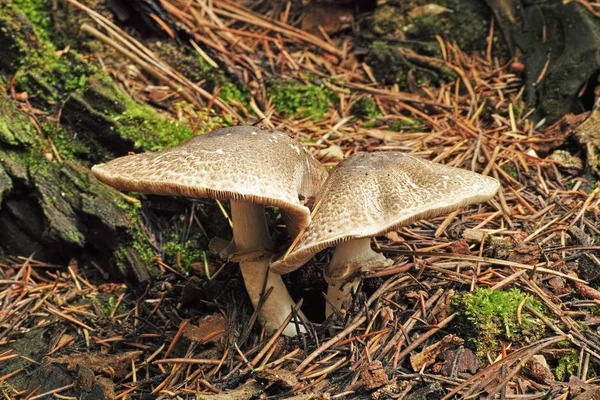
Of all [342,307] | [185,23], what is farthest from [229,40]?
[342,307]

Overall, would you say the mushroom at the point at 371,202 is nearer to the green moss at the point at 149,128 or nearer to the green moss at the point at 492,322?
the green moss at the point at 492,322

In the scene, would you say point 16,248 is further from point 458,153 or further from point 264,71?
point 458,153

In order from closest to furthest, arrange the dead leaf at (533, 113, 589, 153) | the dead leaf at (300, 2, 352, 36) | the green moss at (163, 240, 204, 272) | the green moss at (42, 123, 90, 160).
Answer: the green moss at (163, 240, 204, 272), the green moss at (42, 123, 90, 160), the dead leaf at (533, 113, 589, 153), the dead leaf at (300, 2, 352, 36)

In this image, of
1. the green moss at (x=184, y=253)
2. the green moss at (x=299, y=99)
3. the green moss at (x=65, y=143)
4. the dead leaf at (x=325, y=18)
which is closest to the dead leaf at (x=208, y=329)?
the green moss at (x=184, y=253)

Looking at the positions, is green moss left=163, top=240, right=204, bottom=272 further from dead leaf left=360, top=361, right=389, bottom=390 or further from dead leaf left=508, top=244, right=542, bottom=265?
dead leaf left=508, top=244, right=542, bottom=265

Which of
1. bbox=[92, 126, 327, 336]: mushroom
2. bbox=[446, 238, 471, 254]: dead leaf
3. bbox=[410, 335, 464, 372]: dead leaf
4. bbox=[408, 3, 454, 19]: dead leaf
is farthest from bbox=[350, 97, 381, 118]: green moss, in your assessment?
bbox=[410, 335, 464, 372]: dead leaf

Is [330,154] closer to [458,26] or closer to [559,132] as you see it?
[559,132]
